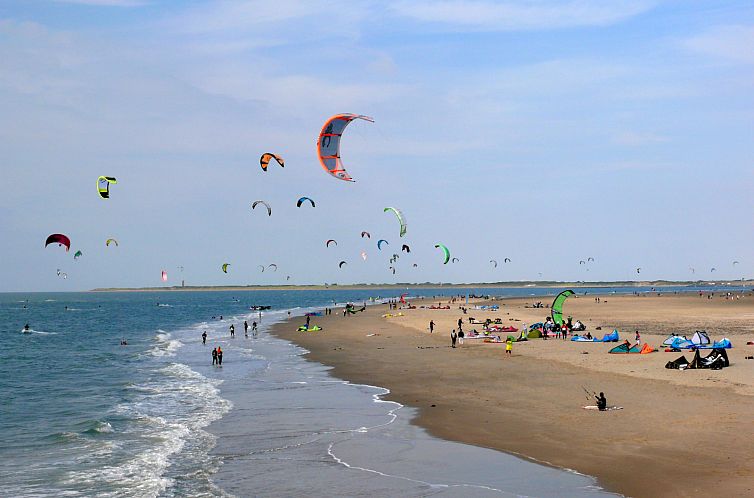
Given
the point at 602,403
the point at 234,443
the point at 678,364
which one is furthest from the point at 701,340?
the point at 234,443

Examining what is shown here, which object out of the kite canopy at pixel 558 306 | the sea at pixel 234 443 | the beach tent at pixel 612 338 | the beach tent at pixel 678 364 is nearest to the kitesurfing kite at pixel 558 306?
the kite canopy at pixel 558 306

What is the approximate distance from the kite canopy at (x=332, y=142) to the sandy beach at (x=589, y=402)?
8341 millimetres

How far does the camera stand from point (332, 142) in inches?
1149

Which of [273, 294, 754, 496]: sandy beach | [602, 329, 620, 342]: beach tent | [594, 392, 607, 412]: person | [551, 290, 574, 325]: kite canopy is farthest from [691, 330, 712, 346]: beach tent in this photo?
[594, 392, 607, 412]: person

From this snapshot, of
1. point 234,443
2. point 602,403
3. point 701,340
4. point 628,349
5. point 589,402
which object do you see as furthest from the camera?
point 628,349

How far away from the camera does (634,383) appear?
72.6ft

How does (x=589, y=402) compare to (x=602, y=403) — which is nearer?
(x=602, y=403)

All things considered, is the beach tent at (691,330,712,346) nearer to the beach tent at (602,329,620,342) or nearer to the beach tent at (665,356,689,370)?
the beach tent at (665,356,689,370)

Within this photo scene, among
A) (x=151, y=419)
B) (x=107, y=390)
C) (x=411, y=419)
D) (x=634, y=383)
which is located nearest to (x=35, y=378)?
(x=107, y=390)

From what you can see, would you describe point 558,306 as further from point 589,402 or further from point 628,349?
point 589,402

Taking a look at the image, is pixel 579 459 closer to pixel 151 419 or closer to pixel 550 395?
pixel 550 395

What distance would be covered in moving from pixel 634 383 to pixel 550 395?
3083 mm

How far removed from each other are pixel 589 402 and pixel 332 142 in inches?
592

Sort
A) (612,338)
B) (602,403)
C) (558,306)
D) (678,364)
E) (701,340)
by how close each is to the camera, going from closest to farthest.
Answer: (602,403) < (678,364) < (701,340) < (612,338) < (558,306)
